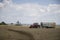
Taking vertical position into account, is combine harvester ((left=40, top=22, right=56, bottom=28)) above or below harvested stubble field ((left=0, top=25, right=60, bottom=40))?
above

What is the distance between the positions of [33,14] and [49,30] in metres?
0.32

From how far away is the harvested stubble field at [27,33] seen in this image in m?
1.66

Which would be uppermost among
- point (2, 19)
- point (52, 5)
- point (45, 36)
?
point (52, 5)

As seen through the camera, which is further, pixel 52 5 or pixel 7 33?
pixel 52 5

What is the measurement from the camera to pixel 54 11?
5.83 feet

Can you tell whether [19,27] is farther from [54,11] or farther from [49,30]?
[54,11]

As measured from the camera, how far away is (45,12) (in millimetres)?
1761

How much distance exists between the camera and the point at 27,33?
5.57ft

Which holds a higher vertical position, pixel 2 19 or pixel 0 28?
pixel 2 19

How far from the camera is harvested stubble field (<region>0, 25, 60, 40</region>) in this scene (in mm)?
1656

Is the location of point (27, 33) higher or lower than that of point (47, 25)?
lower

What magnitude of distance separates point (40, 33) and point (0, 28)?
554 mm

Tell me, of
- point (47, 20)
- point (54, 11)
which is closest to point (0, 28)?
point (47, 20)

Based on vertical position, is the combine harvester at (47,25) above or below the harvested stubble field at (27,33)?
above
